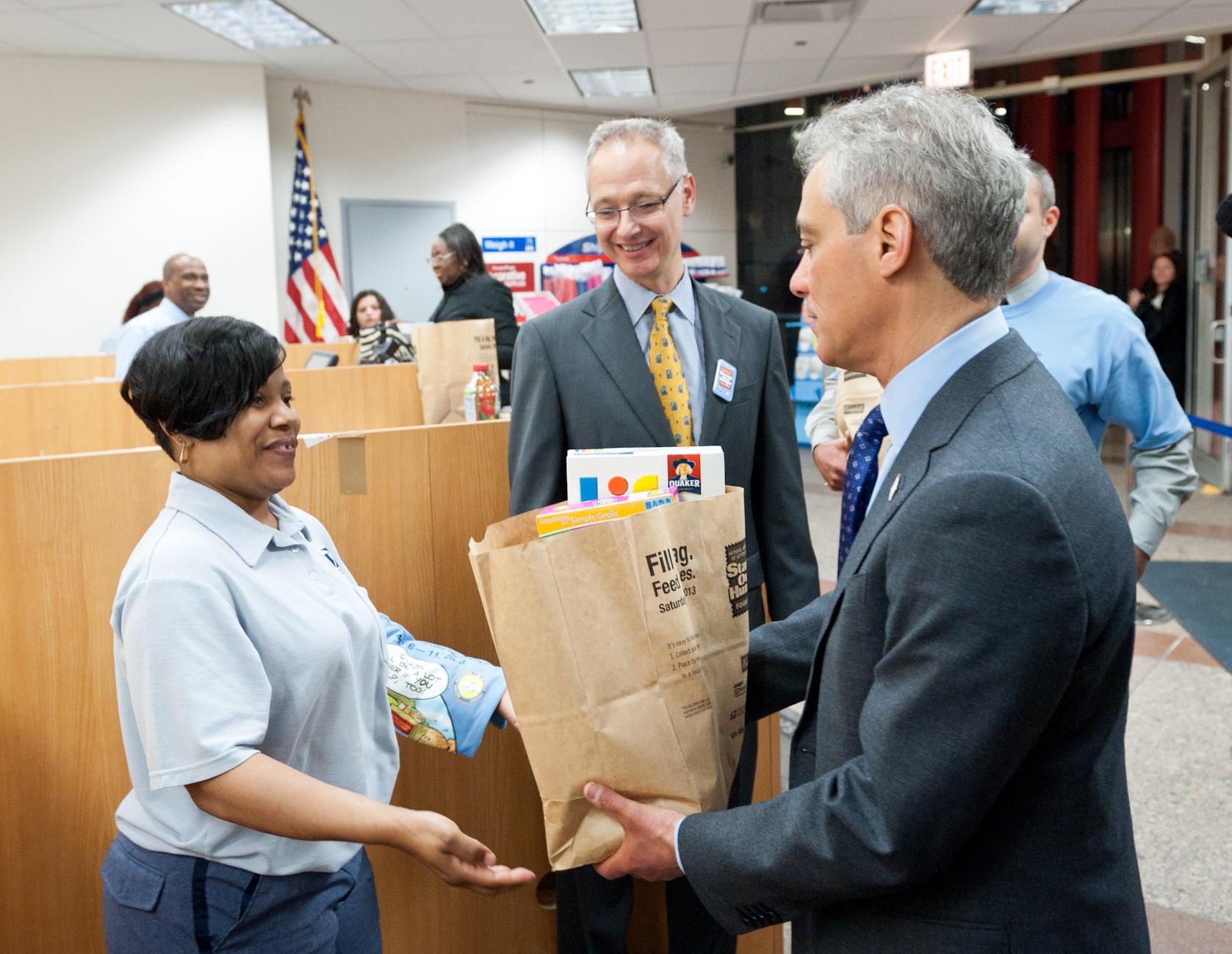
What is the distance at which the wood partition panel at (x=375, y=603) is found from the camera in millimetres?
1562

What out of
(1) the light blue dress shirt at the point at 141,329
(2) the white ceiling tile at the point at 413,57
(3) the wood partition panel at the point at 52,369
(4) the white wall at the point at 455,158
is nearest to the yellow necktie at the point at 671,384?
(1) the light blue dress shirt at the point at 141,329

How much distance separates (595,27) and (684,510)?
7.48 m

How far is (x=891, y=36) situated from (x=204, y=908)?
8.32 m

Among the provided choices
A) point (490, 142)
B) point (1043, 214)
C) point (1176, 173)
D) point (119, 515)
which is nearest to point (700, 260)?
point (490, 142)

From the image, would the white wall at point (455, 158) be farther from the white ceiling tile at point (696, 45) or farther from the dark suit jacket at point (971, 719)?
the dark suit jacket at point (971, 719)

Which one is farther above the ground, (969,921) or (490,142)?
(490,142)

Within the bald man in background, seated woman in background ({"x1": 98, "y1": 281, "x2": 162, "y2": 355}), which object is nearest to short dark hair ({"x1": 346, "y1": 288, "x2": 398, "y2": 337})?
seated woman in background ({"x1": 98, "y1": 281, "x2": 162, "y2": 355})

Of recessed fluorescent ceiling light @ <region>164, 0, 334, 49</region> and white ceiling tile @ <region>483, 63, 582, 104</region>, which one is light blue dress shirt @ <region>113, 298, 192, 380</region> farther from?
white ceiling tile @ <region>483, 63, 582, 104</region>

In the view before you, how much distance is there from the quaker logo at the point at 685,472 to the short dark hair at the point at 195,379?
578 mm

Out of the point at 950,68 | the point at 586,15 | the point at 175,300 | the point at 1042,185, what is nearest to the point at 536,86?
the point at 586,15

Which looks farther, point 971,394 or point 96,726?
point 96,726

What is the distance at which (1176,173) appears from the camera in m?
11.4

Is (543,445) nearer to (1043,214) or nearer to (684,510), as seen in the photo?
(684,510)

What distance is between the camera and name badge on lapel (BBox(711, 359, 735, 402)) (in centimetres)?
186
